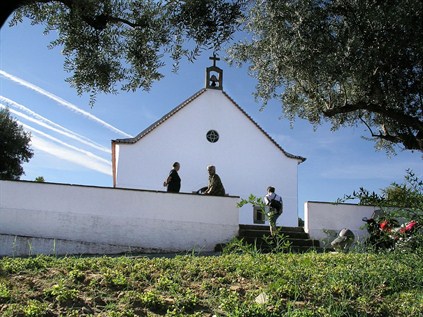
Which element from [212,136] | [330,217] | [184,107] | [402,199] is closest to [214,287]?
[402,199]

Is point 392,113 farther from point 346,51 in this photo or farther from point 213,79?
point 213,79

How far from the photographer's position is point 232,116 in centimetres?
2930

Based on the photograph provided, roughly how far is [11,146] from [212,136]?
17.2 meters

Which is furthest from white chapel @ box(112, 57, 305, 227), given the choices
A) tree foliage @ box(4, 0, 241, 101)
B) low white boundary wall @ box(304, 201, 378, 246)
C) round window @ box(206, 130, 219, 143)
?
tree foliage @ box(4, 0, 241, 101)

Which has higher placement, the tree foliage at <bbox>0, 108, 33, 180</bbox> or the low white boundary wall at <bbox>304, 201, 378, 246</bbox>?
the tree foliage at <bbox>0, 108, 33, 180</bbox>

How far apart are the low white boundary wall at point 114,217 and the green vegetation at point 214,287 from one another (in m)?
7.26

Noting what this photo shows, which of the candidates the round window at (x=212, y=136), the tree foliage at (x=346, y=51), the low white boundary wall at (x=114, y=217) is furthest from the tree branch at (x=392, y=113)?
the round window at (x=212, y=136)

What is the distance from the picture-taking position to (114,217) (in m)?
14.2

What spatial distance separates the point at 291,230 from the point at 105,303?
36.7ft

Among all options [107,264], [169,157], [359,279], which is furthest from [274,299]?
[169,157]

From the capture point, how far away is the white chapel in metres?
27.1

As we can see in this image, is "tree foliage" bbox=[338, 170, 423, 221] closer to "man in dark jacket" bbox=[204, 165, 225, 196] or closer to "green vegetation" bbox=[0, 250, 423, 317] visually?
"green vegetation" bbox=[0, 250, 423, 317]

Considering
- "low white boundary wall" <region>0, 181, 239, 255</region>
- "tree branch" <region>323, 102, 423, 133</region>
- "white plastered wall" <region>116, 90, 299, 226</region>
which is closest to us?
"tree branch" <region>323, 102, 423, 133</region>

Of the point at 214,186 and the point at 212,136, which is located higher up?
the point at 212,136
